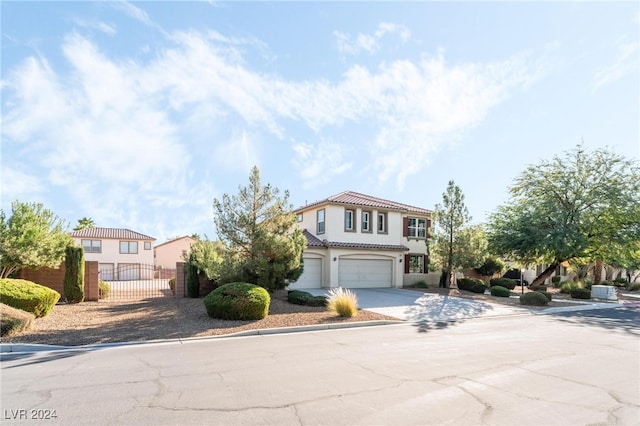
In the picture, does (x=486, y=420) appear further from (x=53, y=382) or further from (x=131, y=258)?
(x=131, y=258)

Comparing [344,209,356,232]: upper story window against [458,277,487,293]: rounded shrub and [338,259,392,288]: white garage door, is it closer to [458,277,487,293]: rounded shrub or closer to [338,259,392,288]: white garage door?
[338,259,392,288]: white garage door

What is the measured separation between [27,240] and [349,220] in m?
17.2

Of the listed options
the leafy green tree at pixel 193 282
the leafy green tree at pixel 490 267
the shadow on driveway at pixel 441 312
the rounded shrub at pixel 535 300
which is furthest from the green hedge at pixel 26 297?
the leafy green tree at pixel 490 267

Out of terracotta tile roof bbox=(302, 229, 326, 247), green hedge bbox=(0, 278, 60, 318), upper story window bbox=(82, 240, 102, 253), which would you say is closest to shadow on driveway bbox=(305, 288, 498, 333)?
terracotta tile roof bbox=(302, 229, 326, 247)

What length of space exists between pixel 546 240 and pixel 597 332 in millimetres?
13443

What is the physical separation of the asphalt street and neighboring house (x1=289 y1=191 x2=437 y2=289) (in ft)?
48.1

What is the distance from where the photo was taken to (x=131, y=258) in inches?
1687

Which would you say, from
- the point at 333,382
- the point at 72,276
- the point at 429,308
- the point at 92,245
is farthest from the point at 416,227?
the point at 92,245

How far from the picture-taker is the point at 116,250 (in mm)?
42188

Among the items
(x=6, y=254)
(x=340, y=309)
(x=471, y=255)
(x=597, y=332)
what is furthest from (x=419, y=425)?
(x=471, y=255)

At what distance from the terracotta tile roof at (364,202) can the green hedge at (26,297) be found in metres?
15.8

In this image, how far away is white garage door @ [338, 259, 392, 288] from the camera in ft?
82.1

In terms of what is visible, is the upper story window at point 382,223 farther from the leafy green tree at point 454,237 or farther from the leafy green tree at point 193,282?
the leafy green tree at point 193,282

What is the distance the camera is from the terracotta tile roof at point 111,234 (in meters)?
41.4
